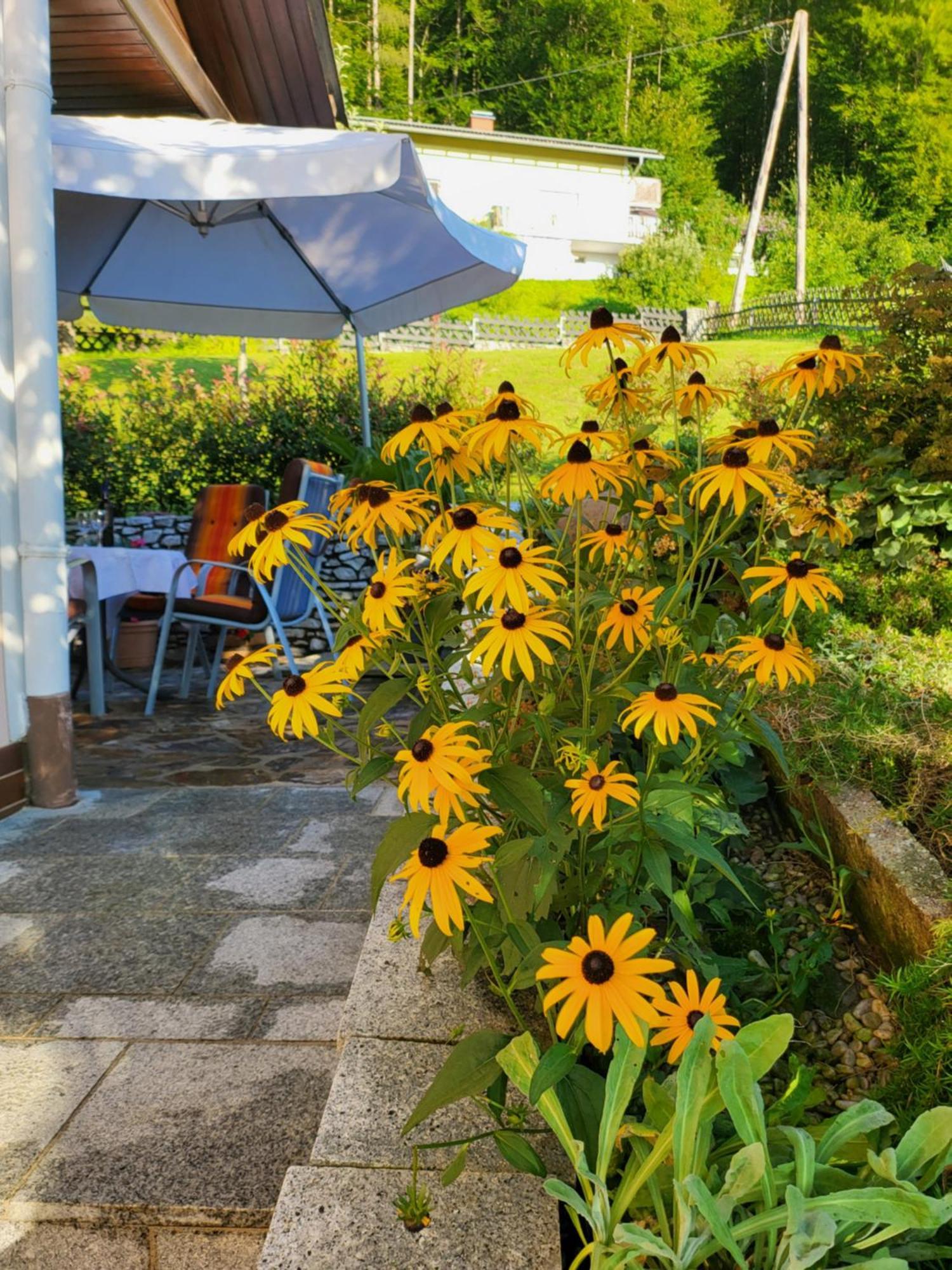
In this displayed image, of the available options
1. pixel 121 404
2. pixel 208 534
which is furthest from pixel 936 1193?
pixel 121 404

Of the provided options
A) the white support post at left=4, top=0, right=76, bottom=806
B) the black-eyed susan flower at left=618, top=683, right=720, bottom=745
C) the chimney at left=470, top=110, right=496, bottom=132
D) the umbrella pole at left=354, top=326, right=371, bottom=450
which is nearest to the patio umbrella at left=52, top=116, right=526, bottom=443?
the umbrella pole at left=354, top=326, right=371, bottom=450

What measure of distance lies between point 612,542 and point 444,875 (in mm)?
668

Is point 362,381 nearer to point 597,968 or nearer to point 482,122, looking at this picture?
point 597,968

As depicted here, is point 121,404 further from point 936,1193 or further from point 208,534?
point 936,1193

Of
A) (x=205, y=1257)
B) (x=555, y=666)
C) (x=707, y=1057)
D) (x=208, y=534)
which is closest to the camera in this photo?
(x=707, y=1057)

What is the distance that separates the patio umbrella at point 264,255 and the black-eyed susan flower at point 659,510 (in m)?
2.26

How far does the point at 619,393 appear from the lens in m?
1.46

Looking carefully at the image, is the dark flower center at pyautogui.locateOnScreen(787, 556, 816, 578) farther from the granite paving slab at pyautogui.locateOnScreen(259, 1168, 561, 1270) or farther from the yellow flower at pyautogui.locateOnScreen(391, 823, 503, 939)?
the granite paving slab at pyautogui.locateOnScreen(259, 1168, 561, 1270)

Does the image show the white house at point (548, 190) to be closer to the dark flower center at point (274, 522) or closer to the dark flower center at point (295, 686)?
the dark flower center at point (274, 522)

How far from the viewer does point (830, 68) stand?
111 ft

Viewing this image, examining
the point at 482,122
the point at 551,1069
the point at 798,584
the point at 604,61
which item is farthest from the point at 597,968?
the point at 604,61

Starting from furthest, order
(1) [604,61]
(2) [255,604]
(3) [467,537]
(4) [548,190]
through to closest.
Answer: (1) [604,61] → (4) [548,190] → (2) [255,604] → (3) [467,537]

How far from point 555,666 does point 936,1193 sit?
0.80m

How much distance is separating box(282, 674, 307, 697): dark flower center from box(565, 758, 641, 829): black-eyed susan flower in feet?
1.17
